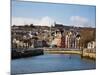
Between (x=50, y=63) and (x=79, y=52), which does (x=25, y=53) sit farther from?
(x=79, y=52)

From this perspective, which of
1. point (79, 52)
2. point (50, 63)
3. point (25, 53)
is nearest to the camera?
point (25, 53)

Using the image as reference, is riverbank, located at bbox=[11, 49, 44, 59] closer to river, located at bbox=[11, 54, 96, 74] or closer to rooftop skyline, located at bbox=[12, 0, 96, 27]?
river, located at bbox=[11, 54, 96, 74]

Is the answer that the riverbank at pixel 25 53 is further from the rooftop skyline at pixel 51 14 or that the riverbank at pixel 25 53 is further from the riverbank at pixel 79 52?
the rooftop skyline at pixel 51 14

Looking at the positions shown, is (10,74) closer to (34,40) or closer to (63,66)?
(34,40)

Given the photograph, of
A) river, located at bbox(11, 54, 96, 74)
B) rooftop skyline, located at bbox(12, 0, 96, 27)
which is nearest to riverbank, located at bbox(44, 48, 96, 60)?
river, located at bbox(11, 54, 96, 74)

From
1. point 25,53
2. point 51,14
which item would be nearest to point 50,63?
point 25,53
